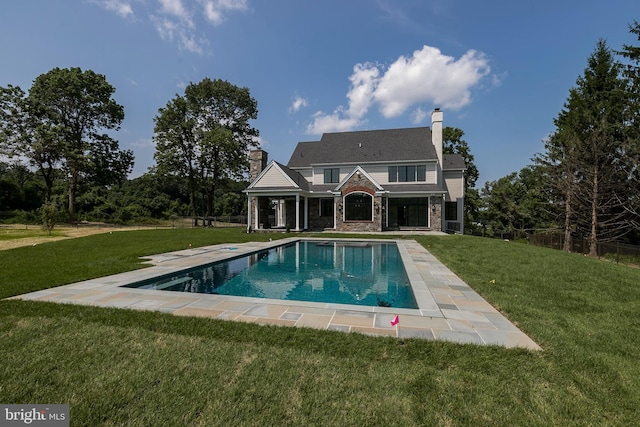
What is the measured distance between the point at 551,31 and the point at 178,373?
1783 centimetres

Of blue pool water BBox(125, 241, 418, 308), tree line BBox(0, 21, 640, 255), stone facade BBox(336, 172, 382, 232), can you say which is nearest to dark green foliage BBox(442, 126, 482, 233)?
tree line BBox(0, 21, 640, 255)

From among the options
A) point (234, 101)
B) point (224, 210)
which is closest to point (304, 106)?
point (234, 101)

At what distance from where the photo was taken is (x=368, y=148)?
2630cm

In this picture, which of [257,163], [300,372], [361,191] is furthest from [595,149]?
[257,163]

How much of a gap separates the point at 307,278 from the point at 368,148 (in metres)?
19.7

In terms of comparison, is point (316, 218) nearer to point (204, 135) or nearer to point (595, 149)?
point (204, 135)

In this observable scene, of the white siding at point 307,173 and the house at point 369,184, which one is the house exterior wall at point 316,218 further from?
the white siding at point 307,173

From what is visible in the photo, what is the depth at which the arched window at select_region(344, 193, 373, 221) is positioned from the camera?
2305cm

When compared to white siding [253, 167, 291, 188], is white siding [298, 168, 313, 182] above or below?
above

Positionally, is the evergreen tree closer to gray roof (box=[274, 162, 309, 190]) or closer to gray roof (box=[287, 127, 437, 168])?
gray roof (box=[287, 127, 437, 168])

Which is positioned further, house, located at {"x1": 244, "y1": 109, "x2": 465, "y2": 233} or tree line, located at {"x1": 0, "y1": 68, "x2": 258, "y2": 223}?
tree line, located at {"x1": 0, "y1": 68, "x2": 258, "y2": 223}

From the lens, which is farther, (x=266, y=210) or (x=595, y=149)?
(x=266, y=210)

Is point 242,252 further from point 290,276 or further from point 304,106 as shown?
point 304,106

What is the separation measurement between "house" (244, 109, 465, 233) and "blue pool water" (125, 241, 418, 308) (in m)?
9.74
